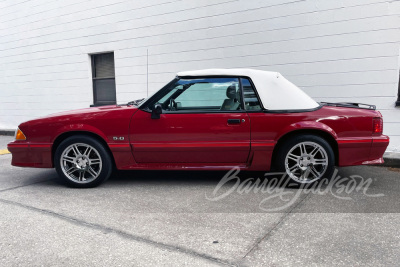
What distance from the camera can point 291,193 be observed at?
3639mm

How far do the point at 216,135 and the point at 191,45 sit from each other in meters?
4.12

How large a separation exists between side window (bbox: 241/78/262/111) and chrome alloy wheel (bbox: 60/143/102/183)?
199 centimetres

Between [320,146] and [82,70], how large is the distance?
7592mm

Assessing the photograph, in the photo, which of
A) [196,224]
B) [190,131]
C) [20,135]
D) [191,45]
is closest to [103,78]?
[191,45]

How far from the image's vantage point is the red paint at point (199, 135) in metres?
3.65

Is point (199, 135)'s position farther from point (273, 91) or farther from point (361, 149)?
point (361, 149)

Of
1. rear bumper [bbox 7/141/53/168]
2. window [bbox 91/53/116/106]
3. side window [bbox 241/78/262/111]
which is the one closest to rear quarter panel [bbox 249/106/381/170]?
side window [bbox 241/78/262/111]

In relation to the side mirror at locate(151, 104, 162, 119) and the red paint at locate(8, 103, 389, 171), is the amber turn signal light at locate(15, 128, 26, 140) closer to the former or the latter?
the red paint at locate(8, 103, 389, 171)

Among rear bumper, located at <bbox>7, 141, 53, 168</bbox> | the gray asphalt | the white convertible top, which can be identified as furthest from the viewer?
rear bumper, located at <bbox>7, 141, 53, 168</bbox>

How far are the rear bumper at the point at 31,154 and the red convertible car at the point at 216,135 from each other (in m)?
0.01

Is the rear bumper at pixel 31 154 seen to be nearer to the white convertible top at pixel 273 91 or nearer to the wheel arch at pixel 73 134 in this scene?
the wheel arch at pixel 73 134

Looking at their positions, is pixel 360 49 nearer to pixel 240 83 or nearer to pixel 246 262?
pixel 240 83

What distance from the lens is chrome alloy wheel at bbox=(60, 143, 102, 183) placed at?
3804mm

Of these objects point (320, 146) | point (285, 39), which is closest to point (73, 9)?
point (285, 39)
